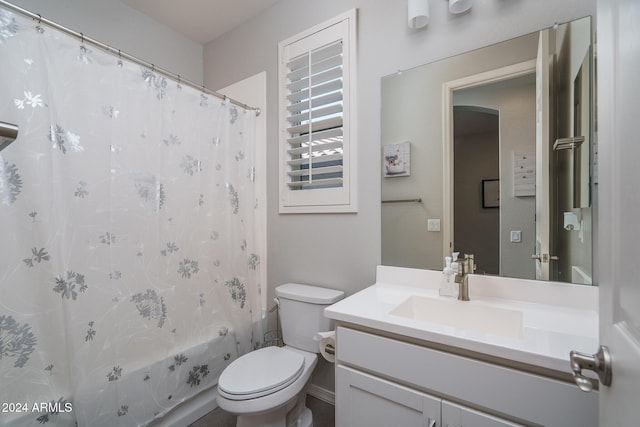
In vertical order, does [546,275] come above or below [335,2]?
below

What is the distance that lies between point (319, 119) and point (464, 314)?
4.26ft

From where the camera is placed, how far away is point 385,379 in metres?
0.99

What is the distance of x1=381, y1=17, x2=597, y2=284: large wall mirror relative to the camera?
109 centimetres

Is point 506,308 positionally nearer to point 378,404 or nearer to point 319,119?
point 378,404

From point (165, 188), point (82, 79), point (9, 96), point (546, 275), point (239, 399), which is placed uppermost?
point (82, 79)

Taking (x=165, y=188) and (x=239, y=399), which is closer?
(x=239, y=399)

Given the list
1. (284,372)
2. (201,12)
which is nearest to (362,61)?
(201,12)

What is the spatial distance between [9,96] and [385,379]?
1694 mm

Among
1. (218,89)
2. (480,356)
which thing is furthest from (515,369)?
(218,89)

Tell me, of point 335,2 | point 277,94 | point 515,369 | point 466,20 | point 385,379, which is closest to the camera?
point 515,369

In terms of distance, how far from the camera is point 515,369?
787mm

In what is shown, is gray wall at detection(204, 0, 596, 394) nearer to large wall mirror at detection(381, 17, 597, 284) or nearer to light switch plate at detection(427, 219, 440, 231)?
large wall mirror at detection(381, 17, 597, 284)

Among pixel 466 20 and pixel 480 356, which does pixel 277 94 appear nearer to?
pixel 466 20

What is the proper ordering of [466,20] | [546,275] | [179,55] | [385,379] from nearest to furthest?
[385,379], [546,275], [466,20], [179,55]
